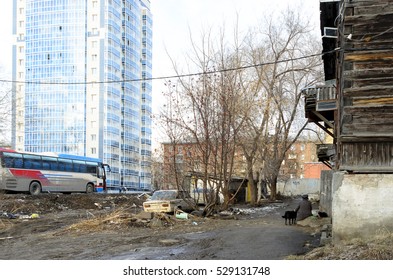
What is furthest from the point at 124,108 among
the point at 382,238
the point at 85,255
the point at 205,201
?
the point at 205,201

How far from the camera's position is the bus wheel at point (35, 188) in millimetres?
23328

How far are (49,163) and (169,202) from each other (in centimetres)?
1142

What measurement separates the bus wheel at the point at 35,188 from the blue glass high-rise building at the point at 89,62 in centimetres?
1377

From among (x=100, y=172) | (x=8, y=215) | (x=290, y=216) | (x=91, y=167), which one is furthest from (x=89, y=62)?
(x=100, y=172)

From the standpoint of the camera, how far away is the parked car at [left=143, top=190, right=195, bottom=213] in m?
15.2

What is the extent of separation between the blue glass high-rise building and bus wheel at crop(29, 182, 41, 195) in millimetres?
13768

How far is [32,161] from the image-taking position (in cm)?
2295

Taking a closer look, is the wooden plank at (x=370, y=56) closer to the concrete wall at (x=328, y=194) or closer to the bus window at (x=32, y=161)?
the concrete wall at (x=328, y=194)

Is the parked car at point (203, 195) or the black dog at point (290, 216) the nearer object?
the black dog at point (290, 216)

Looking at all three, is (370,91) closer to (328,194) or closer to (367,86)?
(367,86)

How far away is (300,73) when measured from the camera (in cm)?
2531

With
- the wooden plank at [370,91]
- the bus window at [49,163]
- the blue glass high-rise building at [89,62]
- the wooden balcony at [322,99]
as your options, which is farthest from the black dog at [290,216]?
the bus window at [49,163]
